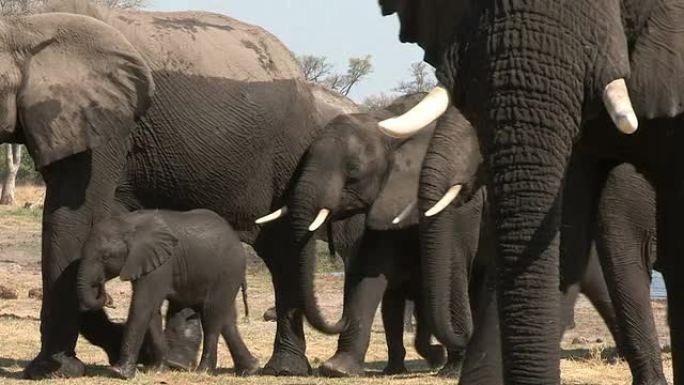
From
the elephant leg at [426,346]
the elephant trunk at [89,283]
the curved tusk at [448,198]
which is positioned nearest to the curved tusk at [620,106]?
the curved tusk at [448,198]

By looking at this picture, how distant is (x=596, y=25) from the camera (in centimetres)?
394

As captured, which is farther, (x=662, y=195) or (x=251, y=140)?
(x=251, y=140)

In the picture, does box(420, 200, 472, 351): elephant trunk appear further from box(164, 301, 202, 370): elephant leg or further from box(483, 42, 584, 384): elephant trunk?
box(483, 42, 584, 384): elephant trunk

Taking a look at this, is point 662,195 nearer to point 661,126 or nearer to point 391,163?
point 661,126

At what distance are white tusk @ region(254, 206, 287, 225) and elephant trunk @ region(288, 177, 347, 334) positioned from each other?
0.05 meters

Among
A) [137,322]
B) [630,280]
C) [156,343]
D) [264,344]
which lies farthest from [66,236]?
[630,280]

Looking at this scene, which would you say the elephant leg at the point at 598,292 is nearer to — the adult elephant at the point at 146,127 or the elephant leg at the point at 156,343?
the adult elephant at the point at 146,127

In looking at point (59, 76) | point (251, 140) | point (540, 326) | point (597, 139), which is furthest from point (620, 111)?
point (251, 140)

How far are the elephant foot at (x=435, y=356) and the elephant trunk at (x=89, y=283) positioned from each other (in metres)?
1.89

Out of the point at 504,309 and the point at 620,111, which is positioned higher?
the point at 620,111

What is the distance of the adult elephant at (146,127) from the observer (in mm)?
7957

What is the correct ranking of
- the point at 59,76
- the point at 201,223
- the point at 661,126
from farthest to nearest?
the point at 201,223, the point at 59,76, the point at 661,126

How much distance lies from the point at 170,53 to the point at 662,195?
4.44 meters

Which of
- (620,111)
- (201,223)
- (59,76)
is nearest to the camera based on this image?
(620,111)
